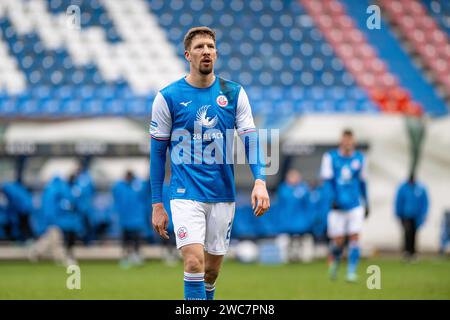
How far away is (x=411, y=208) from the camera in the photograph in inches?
786

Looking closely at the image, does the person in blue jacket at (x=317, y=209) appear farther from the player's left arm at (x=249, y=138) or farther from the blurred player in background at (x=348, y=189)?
the player's left arm at (x=249, y=138)

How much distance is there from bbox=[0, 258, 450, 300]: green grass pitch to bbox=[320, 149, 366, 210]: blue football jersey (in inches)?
48.1

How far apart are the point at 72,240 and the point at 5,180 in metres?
3.76

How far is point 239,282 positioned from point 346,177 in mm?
2239

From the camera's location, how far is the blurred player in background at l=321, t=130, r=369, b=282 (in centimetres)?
1373

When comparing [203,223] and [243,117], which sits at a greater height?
[243,117]

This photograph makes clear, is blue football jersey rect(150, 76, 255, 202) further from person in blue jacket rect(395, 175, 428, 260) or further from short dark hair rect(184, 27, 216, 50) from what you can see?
person in blue jacket rect(395, 175, 428, 260)

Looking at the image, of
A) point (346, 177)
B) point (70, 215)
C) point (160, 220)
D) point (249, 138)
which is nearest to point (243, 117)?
point (249, 138)

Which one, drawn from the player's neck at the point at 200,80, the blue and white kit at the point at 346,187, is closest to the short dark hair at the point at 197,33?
the player's neck at the point at 200,80

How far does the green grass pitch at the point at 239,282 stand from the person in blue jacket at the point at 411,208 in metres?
0.96

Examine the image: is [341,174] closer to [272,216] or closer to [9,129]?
[272,216]

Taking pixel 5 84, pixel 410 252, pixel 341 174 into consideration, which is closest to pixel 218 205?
pixel 341 174

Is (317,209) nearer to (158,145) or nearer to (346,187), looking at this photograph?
(346,187)

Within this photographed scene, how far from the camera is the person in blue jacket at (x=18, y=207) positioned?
64.3ft
